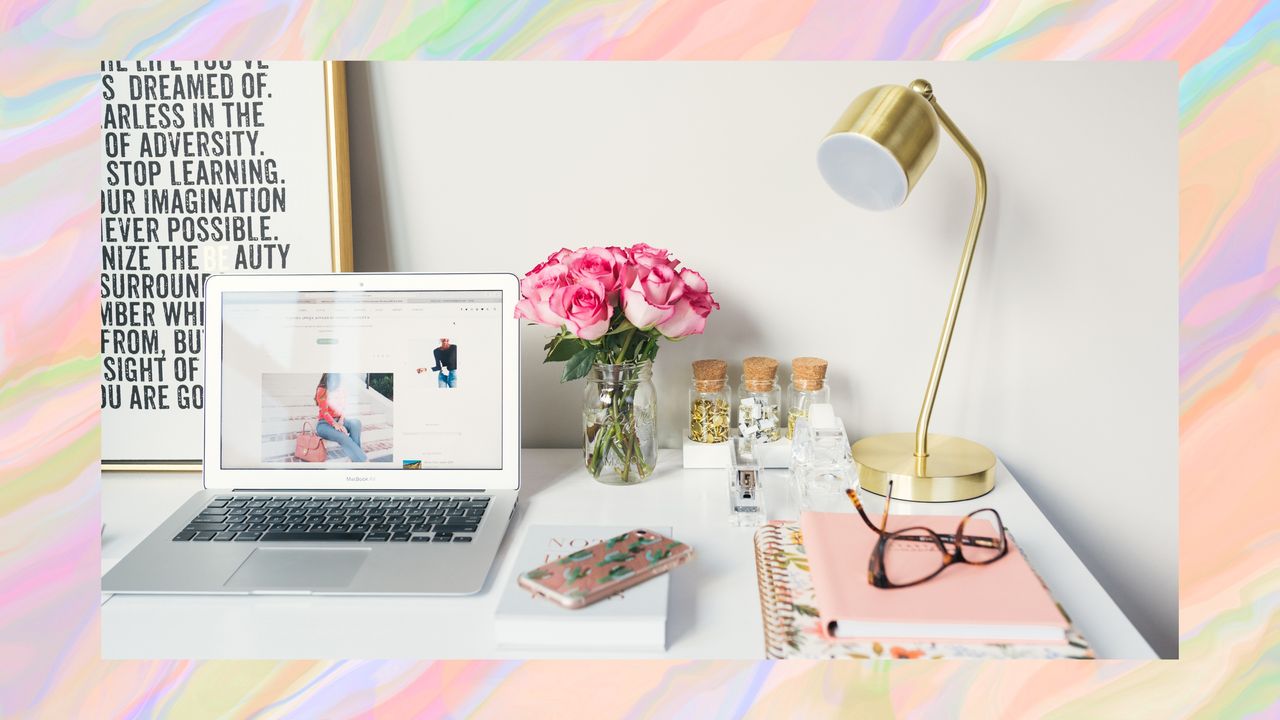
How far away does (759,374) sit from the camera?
1163 millimetres

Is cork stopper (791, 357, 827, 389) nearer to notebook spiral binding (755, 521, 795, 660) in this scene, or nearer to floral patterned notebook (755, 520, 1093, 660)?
notebook spiral binding (755, 521, 795, 660)

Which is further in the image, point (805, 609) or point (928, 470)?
point (928, 470)

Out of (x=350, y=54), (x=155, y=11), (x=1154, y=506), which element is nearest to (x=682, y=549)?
(x=350, y=54)

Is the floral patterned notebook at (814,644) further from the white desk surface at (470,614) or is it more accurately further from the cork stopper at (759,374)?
the cork stopper at (759,374)

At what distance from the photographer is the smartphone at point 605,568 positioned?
77 cm

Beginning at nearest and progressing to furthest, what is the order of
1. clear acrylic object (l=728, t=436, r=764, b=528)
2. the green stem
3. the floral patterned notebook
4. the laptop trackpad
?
the floral patterned notebook < the laptop trackpad < clear acrylic object (l=728, t=436, r=764, b=528) < the green stem

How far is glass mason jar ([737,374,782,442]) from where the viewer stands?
1169mm

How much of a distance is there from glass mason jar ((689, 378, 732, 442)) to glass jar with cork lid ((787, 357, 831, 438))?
9 centimetres

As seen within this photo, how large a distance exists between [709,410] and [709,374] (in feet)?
0.15

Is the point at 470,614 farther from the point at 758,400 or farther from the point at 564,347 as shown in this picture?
the point at 758,400

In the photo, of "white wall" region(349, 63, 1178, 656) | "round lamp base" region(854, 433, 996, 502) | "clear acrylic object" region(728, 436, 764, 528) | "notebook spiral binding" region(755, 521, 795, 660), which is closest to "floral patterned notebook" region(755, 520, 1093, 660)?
"notebook spiral binding" region(755, 521, 795, 660)

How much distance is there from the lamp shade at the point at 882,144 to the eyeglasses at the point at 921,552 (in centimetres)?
33

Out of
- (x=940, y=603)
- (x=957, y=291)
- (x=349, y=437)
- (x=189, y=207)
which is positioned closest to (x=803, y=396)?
(x=957, y=291)

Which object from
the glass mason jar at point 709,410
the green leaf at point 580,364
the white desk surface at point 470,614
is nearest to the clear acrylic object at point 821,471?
the white desk surface at point 470,614
